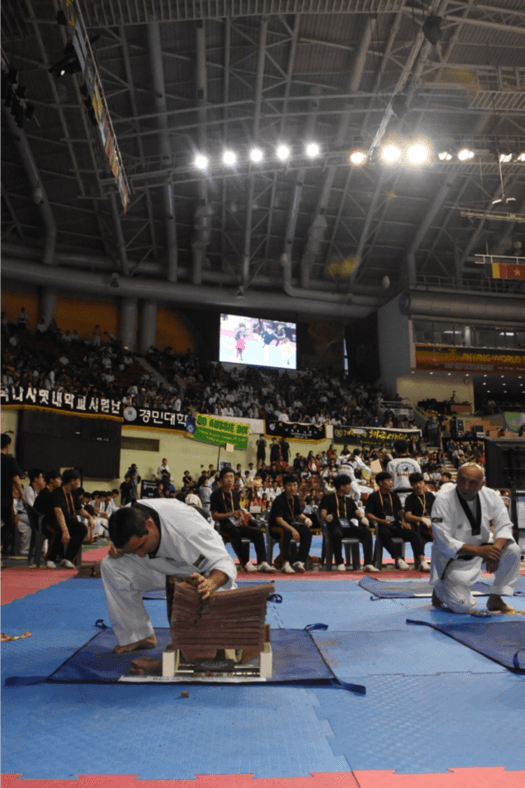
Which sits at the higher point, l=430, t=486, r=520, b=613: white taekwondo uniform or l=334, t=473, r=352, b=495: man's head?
l=334, t=473, r=352, b=495: man's head

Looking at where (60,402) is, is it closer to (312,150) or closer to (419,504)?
(312,150)

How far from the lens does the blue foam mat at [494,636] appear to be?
3518 mm

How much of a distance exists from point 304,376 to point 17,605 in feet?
82.8

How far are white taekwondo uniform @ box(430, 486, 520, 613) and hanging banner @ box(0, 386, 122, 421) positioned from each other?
45.0ft

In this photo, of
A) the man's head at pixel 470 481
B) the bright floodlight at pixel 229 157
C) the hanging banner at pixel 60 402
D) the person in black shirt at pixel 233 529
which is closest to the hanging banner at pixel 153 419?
the hanging banner at pixel 60 402

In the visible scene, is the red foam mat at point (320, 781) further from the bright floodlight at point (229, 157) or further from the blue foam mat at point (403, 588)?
the bright floodlight at point (229, 157)

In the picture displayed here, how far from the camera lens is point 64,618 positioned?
480 centimetres

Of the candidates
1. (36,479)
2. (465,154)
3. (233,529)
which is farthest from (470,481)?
(465,154)

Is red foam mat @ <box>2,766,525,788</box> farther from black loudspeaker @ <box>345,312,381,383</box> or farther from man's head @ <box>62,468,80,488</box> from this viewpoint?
black loudspeaker @ <box>345,312,381,383</box>

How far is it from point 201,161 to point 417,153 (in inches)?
263

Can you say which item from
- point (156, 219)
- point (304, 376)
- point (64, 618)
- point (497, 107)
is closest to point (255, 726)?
point (64, 618)

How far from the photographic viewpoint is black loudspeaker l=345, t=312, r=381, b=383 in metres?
31.4

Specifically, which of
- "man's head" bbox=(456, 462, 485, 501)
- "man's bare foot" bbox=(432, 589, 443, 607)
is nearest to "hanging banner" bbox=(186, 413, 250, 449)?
"man's bare foot" bbox=(432, 589, 443, 607)

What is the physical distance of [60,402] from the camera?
1756 cm
